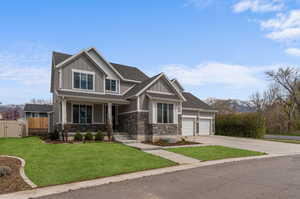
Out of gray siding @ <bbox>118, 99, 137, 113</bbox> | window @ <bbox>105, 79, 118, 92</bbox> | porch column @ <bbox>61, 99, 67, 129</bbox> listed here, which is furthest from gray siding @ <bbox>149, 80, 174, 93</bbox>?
porch column @ <bbox>61, 99, 67, 129</bbox>

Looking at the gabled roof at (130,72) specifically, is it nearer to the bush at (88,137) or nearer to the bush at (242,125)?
the bush at (88,137)

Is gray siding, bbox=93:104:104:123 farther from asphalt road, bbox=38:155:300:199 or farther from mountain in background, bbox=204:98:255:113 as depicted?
mountain in background, bbox=204:98:255:113

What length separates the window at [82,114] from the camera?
54.3 feet

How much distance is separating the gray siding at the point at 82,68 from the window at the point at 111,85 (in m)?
0.80

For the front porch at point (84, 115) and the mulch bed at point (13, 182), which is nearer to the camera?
the mulch bed at point (13, 182)

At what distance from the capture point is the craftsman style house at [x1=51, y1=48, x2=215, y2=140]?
1623cm

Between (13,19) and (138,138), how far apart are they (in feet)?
39.5

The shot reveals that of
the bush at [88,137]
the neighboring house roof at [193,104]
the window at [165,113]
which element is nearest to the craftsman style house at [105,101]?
the window at [165,113]

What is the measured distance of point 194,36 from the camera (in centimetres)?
1506

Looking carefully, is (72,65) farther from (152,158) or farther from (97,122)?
(152,158)

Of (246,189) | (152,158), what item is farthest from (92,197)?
(152,158)

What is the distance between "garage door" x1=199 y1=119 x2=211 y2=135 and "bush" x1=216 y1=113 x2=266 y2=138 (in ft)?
7.26

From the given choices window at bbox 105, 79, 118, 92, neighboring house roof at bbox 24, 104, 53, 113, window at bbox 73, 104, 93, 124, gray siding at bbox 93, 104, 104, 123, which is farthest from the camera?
neighboring house roof at bbox 24, 104, 53, 113

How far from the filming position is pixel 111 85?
760 inches
